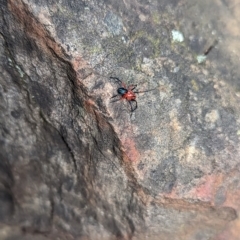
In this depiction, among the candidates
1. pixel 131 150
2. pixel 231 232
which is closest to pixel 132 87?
pixel 131 150

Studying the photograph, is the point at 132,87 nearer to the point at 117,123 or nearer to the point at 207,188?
the point at 117,123

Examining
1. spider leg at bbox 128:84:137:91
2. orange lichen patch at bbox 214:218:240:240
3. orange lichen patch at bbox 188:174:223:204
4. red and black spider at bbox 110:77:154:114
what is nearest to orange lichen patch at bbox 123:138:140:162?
red and black spider at bbox 110:77:154:114

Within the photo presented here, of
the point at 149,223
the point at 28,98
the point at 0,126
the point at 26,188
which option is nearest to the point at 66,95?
the point at 28,98

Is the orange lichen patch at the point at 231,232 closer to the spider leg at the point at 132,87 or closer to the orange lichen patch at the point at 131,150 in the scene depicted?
the orange lichen patch at the point at 131,150

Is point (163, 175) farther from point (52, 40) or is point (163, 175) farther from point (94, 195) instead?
point (52, 40)

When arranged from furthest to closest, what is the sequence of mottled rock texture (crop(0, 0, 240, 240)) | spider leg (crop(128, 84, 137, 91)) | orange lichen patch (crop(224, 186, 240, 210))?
orange lichen patch (crop(224, 186, 240, 210)) → spider leg (crop(128, 84, 137, 91)) → mottled rock texture (crop(0, 0, 240, 240))

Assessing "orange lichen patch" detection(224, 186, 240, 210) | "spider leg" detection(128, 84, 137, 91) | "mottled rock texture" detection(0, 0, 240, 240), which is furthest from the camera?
"orange lichen patch" detection(224, 186, 240, 210)

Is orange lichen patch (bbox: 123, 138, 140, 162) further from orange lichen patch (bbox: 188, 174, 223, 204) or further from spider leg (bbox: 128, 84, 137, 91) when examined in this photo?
orange lichen patch (bbox: 188, 174, 223, 204)
